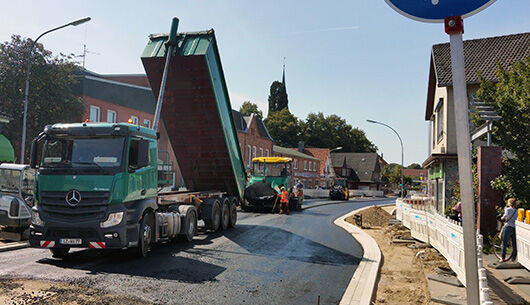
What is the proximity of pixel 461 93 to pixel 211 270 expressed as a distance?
22.3 feet

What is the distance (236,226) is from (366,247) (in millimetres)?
5372

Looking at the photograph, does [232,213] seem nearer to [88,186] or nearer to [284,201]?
[88,186]

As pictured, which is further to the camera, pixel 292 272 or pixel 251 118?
pixel 251 118

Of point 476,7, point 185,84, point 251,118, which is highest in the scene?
point 251,118

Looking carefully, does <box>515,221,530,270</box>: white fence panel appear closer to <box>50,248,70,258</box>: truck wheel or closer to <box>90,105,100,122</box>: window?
<box>50,248,70,258</box>: truck wheel

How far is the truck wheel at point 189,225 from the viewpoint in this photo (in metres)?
11.3

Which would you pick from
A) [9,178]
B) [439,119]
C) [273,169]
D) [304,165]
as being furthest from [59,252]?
[304,165]

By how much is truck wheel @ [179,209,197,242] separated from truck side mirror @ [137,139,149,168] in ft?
9.44

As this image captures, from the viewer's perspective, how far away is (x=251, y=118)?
169 ft

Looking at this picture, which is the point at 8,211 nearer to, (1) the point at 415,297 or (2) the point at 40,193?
(2) the point at 40,193

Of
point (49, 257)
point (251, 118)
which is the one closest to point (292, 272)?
point (49, 257)

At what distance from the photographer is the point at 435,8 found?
93.9 inches

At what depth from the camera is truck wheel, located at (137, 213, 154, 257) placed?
8875 mm

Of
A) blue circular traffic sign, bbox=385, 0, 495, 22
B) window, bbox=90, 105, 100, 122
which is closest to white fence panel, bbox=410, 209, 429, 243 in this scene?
blue circular traffic sign, bbox=385, 0, 495, 22
